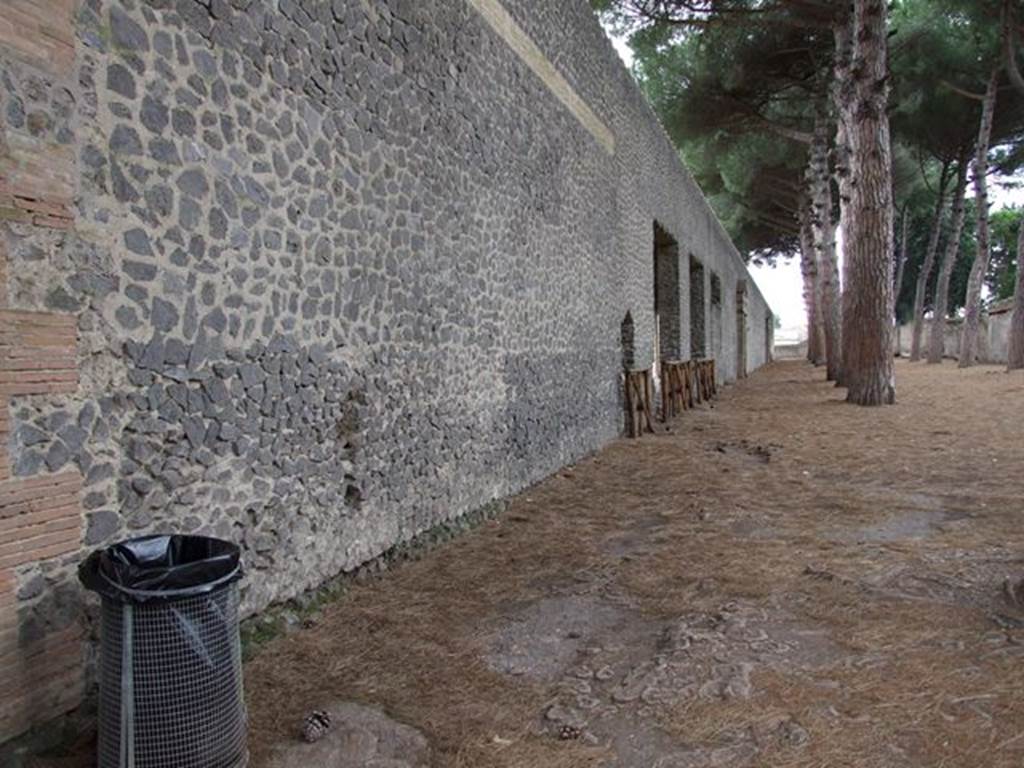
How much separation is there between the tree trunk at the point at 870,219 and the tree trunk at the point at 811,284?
14.5 metres

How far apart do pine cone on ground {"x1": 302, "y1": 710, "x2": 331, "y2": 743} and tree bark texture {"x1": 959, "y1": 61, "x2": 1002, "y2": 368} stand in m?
20.1

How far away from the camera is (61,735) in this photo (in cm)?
253

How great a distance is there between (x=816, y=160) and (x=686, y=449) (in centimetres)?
1234

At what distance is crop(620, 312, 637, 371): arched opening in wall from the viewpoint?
1094cm

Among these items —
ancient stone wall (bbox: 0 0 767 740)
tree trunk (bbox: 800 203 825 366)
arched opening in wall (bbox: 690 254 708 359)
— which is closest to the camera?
ancient stone wall (bbox: 0 0 767 740)

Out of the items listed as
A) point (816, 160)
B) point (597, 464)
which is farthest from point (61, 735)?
point (816, 160)

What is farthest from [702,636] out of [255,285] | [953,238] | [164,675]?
[953,238]

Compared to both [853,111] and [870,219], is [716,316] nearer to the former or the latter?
[870,219]

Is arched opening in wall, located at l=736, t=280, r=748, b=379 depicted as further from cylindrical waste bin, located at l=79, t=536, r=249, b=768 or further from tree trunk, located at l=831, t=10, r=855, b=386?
cylindrical waste bin, located at l=79, t=536, r=249, b=768

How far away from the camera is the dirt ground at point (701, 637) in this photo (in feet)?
8.43

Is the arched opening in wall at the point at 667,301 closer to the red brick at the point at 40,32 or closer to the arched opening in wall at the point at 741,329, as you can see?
the arched opening in wall at the point at 741,329

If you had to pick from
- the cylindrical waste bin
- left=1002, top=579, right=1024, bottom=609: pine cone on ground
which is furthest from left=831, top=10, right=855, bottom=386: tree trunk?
the cylindrical waste bin

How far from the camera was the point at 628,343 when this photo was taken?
10953 mm

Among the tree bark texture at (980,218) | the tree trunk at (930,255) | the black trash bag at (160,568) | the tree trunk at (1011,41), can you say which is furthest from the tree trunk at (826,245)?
the black trash bag at (160,568)
